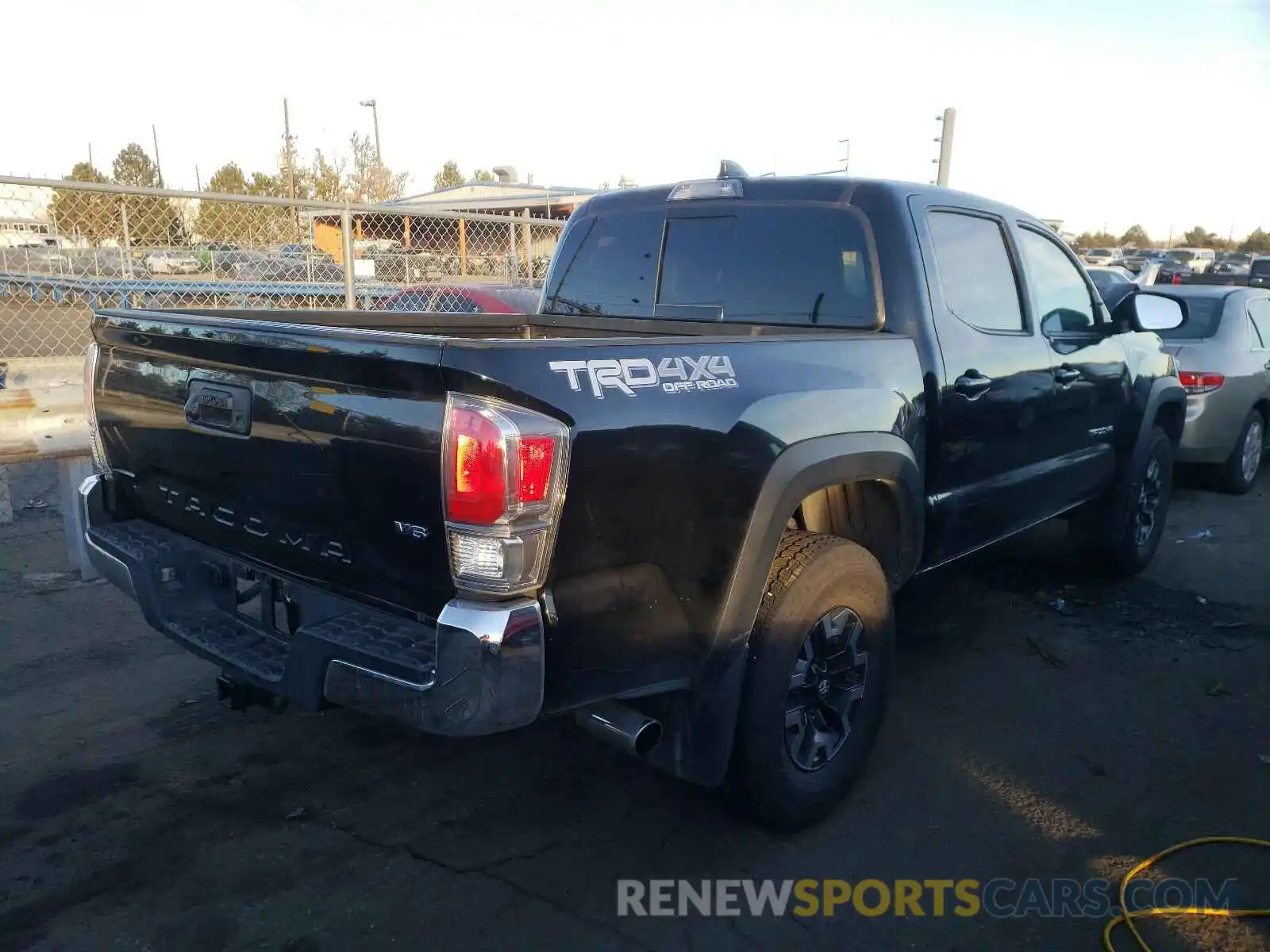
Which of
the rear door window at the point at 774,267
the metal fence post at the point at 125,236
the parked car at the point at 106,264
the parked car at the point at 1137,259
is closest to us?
the rear door window at the point at 774,267

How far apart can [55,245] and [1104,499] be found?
7112 mm

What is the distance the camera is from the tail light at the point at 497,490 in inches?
88.7

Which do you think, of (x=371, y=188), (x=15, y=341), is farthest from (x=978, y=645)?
(x=371, y=188)

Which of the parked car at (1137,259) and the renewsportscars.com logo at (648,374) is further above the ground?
the renewsportscars.com logo at (648,374)

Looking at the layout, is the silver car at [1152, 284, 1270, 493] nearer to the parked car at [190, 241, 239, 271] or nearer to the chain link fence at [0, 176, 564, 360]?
the chain link fence at [0, 176, 564, 360]

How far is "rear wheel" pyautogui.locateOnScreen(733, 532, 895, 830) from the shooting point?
9.77 feet

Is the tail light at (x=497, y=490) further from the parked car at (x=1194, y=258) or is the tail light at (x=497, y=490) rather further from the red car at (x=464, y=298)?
the parked car at (x=1194, y=258)

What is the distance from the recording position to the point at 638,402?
255 cm

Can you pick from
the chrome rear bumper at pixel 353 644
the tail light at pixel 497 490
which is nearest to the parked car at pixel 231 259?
the chrome rear bumper at pixel 353 644

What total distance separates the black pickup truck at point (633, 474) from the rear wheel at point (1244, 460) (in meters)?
4.60

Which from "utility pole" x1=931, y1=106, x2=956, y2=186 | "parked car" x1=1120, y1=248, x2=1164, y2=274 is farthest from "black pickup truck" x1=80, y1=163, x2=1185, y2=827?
"parked car" x1=1120, y1=248, x2=1164, y2=274

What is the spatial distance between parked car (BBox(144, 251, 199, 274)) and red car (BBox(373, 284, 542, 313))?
162 cm

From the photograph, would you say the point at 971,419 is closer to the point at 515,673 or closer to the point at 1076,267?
the point at 1076,267

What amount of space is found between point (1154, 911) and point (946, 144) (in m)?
9.83
